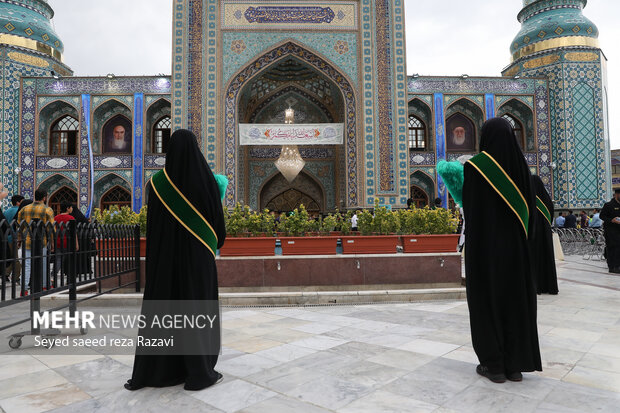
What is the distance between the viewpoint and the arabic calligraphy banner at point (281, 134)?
10.6m

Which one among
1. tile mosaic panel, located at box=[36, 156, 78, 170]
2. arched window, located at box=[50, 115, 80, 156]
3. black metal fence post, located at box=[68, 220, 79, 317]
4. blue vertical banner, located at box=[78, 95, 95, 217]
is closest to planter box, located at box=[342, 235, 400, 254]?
black metal fence post, located at box=[68, 220, 79, 317]

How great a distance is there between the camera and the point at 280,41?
10.7 m

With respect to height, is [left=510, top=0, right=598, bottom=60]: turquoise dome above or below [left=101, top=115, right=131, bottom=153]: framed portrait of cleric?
above

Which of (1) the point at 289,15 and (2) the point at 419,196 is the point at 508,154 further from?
(2) the point at 419,196

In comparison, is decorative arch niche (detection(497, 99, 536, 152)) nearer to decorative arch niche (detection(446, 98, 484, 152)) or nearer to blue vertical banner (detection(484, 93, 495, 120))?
blue vertical banner (detection(484, 93, 495, 120))

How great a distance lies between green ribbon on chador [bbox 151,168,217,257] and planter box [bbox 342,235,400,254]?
2.58 meters

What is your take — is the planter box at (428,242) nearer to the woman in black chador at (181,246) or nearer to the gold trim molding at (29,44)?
the woman in black chador at (181,246)

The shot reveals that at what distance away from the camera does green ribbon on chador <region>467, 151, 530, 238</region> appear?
2.01 metres

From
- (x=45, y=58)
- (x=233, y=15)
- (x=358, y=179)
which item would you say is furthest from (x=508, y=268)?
(x=45, y=58)

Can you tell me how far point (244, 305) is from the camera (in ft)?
12.5

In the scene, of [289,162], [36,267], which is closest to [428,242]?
[36,267]

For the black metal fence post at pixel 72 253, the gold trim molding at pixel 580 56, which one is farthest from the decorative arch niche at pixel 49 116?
the gold trim molding at pixel 580 56

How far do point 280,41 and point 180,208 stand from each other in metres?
9.71

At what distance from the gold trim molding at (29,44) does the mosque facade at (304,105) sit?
0.13 feet
